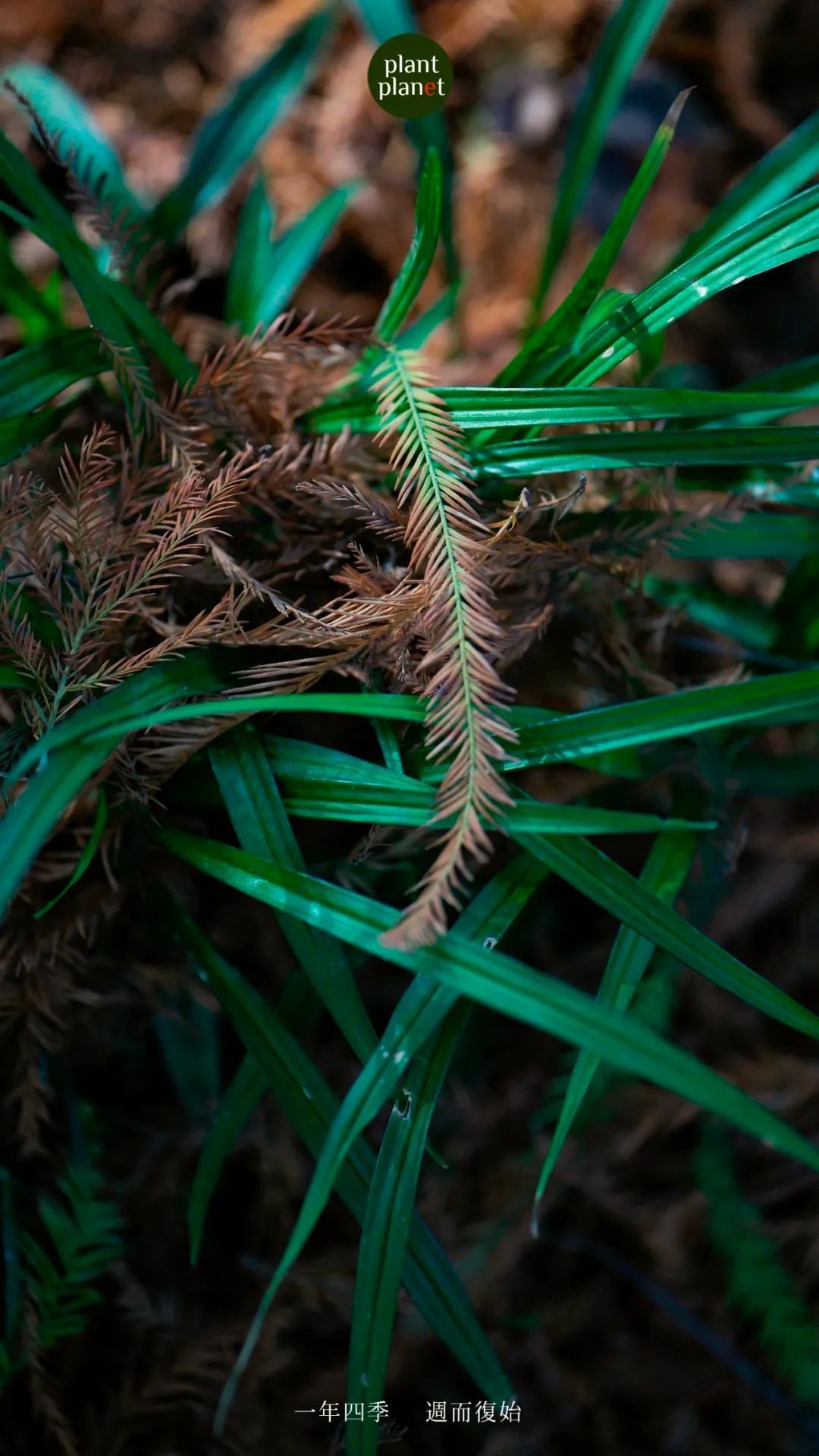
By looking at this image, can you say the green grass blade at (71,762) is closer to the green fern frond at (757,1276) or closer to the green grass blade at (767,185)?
the green grass blade at (767,185)

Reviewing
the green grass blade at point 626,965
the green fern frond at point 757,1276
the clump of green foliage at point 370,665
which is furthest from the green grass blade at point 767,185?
the green fern frond at point 757,1276

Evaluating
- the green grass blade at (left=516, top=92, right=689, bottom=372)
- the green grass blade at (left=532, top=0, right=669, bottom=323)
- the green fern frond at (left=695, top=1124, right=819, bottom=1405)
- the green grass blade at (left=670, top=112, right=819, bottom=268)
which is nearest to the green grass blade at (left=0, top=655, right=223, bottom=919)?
the green grass blade at (left=516, top=92, right=689, bottom=372)

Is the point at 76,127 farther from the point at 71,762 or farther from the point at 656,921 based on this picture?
the point at 656,921

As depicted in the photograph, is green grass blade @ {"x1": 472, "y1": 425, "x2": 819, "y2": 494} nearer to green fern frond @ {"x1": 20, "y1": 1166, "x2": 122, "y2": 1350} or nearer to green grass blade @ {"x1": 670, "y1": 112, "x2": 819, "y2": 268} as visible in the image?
green grass blade @ {"x1": 670, "y1": 112, "x2": 819, "y2": 268}

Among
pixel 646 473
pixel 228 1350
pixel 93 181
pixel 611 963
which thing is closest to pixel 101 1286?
pixel 228 1350

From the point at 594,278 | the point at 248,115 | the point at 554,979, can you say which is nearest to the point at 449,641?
the point at 554,979

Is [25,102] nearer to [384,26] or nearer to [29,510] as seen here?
[29,510]
